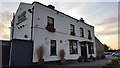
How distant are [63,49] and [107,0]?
7515 mm

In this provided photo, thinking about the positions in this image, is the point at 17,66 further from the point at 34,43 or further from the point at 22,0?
the point at 22,0

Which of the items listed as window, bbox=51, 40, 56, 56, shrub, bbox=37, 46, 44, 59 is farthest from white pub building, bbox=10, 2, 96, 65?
shrub, bbox=37, 46, 44, 59

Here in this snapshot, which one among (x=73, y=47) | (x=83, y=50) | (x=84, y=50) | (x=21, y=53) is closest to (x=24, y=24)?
(x=21, y=53)

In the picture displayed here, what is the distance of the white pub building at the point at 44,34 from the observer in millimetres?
8312

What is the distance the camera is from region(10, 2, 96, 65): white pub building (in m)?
8.31

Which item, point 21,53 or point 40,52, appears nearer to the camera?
point 21,53

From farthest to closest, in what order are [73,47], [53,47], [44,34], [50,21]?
[73,47]
[50,21]
[53,47]
[44,34]

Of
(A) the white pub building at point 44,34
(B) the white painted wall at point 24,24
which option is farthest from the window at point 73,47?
(B) the white painted wall at point 24,24

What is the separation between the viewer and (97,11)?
1312cm

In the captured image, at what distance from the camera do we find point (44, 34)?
10258 millimetres

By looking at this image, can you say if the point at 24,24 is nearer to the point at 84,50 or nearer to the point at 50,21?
the point at 50,21

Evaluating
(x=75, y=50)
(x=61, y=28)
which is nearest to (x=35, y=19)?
(x=61, y=28)

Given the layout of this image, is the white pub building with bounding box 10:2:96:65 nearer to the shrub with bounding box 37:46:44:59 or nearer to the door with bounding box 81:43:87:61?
the door with bounding box 81:43:87:61

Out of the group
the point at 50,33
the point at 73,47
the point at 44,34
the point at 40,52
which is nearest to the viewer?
the point at 40,52
